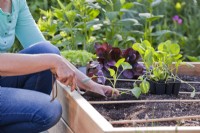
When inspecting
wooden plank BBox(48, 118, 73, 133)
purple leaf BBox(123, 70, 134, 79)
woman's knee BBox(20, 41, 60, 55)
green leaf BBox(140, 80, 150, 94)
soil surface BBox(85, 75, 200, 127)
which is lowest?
wooden plank BBox(48, 118, 73, 133)

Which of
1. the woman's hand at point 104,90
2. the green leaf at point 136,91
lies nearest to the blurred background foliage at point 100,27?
the woman's hand at point 104,90

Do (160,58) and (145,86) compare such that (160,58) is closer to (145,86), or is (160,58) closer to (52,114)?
(145,86)

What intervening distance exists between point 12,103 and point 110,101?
521 millimetres

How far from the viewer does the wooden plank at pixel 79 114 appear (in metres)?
2.57

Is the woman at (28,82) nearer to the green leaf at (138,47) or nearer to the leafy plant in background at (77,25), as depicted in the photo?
the green leaf at (138,47)

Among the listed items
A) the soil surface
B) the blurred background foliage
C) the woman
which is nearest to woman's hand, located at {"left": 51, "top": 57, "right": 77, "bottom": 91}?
the woman

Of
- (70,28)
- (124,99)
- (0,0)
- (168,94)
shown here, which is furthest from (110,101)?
(70,28)

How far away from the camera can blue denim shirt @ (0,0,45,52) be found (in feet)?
10.2

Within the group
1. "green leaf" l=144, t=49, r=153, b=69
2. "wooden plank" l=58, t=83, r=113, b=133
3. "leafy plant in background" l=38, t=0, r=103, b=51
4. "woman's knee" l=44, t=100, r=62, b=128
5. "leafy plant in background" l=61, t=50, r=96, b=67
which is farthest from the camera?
"leafy plant in background" l=38, t=0, r=103, b=51

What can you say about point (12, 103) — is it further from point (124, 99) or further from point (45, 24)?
point (45, 24)

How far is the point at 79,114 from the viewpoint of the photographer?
2.87 m

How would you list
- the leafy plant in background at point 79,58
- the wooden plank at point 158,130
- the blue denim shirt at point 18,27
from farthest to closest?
the leafy plant in background at point 79,58 < the blue denim shirt at point 18,27 < the wooden plank at point 158,130

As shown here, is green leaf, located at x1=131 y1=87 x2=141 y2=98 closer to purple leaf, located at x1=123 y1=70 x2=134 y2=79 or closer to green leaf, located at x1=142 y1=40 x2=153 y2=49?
green leaf, located at x1=142 y1=40 x2=153 y2=49

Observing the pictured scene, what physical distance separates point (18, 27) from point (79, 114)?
0.75 metres
